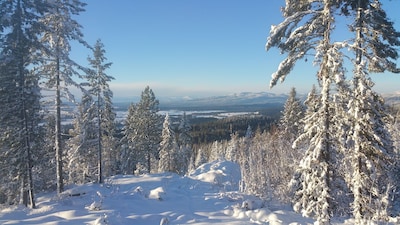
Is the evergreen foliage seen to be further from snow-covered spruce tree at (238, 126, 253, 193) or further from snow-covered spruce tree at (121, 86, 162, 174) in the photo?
snow-covered spruce tree at (121, 86, 162, 174)

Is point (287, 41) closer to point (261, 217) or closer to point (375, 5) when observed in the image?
point (375, 5)

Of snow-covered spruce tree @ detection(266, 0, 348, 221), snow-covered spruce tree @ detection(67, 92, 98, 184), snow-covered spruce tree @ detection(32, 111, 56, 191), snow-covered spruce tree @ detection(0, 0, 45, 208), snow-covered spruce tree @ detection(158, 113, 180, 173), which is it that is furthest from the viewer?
snow-covered spruce tree @ detection(158, 113, 180, 173)

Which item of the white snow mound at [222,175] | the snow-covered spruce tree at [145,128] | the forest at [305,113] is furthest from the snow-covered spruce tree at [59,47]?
the snow-covered spruce tree at [145,128]

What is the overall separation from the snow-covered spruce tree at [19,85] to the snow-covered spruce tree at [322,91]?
1276 cm

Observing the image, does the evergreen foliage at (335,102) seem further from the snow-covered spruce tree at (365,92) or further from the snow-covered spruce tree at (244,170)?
the snow-covered spruce tree at (244,170)

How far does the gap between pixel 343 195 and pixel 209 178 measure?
50.6 feet

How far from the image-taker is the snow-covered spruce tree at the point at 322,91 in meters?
10.2

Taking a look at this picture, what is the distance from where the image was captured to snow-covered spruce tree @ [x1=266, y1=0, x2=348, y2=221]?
10.2m

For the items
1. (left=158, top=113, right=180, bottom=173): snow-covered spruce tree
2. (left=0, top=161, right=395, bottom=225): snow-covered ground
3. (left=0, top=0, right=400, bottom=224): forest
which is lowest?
(left=158, top=113, right=180, bottom=173): snow-covered spruce tree

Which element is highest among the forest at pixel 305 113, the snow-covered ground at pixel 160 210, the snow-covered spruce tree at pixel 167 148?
the forest at pixel 305 113

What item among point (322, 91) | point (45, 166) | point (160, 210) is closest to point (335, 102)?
point (322, 91)

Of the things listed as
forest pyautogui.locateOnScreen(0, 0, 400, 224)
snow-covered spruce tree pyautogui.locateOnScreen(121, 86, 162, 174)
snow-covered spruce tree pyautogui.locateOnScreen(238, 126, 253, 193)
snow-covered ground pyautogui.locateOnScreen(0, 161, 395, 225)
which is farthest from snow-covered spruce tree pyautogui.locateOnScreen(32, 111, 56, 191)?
snow-covered spruce tree pyautogui.locateOnScreen(238, 126, 253, 193)

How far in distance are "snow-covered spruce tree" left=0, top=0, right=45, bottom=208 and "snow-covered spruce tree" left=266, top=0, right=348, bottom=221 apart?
41.8 feet

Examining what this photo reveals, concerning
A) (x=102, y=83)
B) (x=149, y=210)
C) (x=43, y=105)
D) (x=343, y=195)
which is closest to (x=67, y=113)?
(x=43, y=105)
